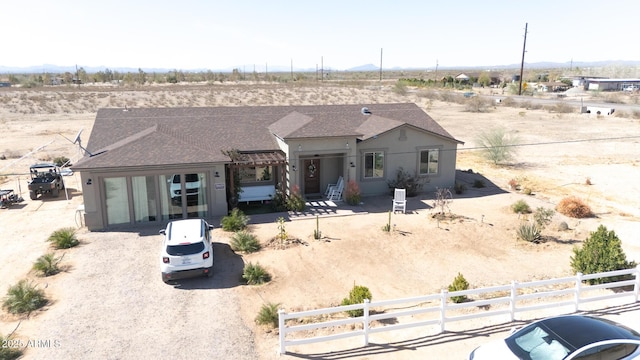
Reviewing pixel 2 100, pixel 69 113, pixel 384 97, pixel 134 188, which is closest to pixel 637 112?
pixel 384 97

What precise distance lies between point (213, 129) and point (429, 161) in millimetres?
11981

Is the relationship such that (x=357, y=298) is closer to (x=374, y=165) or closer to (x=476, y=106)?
(x=374, y=165)

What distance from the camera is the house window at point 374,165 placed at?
24.7 meters

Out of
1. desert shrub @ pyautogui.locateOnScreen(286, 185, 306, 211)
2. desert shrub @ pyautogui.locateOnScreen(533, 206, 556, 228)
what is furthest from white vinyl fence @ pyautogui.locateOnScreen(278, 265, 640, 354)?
desert shrub @ pyautogui.locateOnScreen(286, 185, 306, 211)

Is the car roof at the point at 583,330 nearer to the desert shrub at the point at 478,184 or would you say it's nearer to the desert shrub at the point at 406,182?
the desert shrub at the point at 406,182

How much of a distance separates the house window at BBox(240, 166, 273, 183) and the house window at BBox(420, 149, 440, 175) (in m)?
8.39

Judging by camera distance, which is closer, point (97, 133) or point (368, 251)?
point (368, 251)

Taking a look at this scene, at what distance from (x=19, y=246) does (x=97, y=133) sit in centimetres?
743

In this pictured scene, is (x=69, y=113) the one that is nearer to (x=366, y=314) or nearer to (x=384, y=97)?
(x=384, y=97)

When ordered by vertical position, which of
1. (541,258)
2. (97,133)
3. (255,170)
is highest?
(97,133)

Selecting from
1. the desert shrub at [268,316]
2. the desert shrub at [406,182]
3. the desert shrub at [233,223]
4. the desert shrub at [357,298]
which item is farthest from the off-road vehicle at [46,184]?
the desert shrub at [357,298]

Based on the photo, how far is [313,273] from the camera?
1564 cm

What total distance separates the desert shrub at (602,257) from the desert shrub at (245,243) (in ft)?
36.2

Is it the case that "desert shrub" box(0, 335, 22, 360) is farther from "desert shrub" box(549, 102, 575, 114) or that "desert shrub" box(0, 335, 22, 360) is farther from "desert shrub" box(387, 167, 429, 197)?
"desert shrub" box(549, 102, 575, 114)
